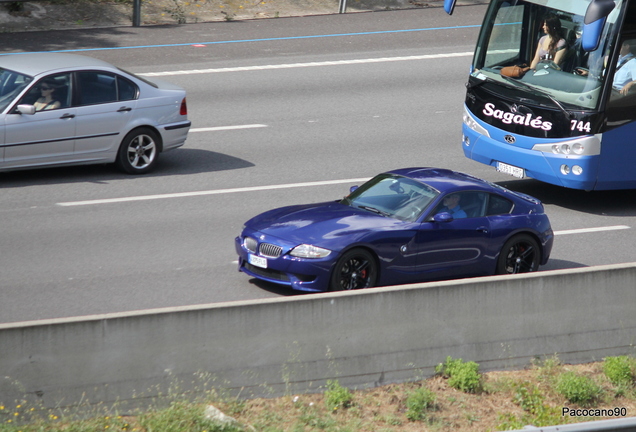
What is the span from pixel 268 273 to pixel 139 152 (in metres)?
5.34

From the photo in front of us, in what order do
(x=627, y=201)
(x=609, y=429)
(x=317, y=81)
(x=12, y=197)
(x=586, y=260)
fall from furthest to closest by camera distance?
1. (x=317, y=81)
2. (x=627, y=201)
3. (x=12, y=197)
4. (x=586, y=260)
5. (x=609, y=429)

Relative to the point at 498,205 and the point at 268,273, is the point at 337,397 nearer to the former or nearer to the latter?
the point at 268,273

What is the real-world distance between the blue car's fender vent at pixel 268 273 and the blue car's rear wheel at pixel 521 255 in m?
2.75

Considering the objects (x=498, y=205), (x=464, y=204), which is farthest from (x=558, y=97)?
(x=464, y=204)

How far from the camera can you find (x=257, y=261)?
1012 centimetres

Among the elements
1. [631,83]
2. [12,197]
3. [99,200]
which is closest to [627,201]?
[631,83]

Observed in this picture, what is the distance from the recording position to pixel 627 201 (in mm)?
14836

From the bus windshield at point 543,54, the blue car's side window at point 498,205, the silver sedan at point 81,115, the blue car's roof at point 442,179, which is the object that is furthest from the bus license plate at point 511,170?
the silver sedan at point 81,115

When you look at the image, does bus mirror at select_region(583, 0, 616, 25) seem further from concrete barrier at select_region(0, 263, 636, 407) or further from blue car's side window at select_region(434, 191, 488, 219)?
concrete barrier at select_region(0, 263, 636, 407)

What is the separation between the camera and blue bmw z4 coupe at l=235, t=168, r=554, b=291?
9.88 m

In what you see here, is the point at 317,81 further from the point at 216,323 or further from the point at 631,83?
the point at 216,323

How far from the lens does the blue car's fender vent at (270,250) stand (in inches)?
391

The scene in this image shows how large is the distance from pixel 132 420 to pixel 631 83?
345 inches

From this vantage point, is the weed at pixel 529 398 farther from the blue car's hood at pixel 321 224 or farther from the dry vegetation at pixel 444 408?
the blue car's hood at pixel 321 224
